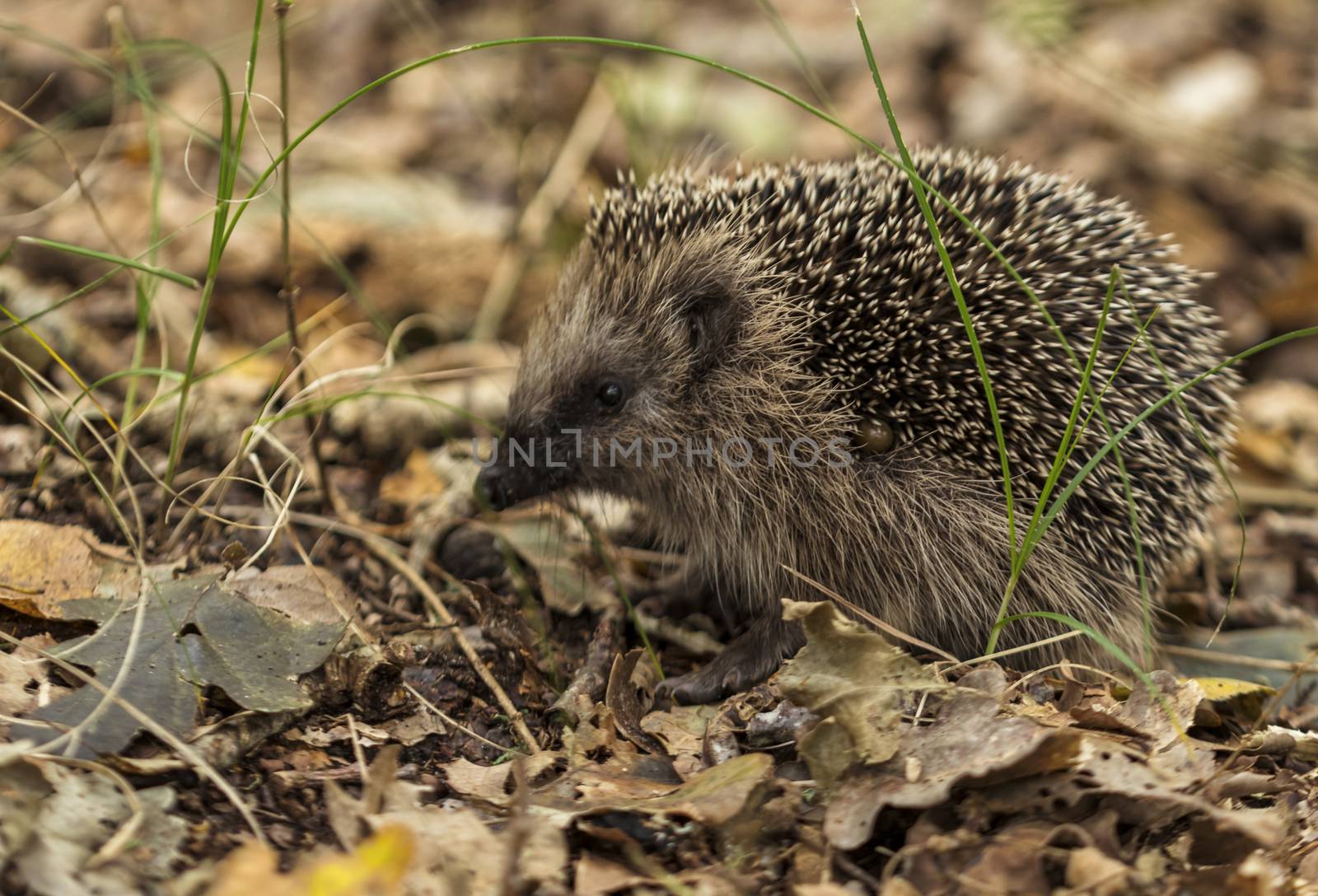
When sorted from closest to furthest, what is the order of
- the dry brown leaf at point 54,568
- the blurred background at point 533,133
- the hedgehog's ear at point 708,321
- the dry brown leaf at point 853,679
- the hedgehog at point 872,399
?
the dry brown leaf at point 853,679
the dry brown leaf at point 54,568
the hedgehog at point 872,399
the hedgehog's ear at point 708,321
the blurred background at point 533,133

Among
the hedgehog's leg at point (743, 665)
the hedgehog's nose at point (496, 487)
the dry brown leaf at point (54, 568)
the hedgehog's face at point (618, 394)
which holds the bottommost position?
the hedgehog's leg at point (743, 665)

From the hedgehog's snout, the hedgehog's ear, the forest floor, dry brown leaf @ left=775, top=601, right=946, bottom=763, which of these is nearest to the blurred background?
the forest floor

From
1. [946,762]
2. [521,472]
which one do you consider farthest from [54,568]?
[946,762]

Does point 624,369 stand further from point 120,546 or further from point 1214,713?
point 1214,713

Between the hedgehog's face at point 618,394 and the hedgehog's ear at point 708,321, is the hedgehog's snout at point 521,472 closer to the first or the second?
the hedgehog's face at point 618,394

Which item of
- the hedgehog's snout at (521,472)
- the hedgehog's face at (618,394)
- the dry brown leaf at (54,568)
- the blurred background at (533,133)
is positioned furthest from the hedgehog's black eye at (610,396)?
the dry brown leaf at (54,568)

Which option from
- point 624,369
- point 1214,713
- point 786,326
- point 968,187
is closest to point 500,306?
point 624,369

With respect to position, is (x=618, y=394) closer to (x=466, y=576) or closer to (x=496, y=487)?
(x=496, y=487)

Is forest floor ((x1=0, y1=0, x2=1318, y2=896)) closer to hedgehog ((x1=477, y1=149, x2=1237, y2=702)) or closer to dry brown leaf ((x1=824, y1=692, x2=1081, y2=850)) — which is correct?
dry brown leaf ((x1=824, y1=692, x2=1081, y2=850))
